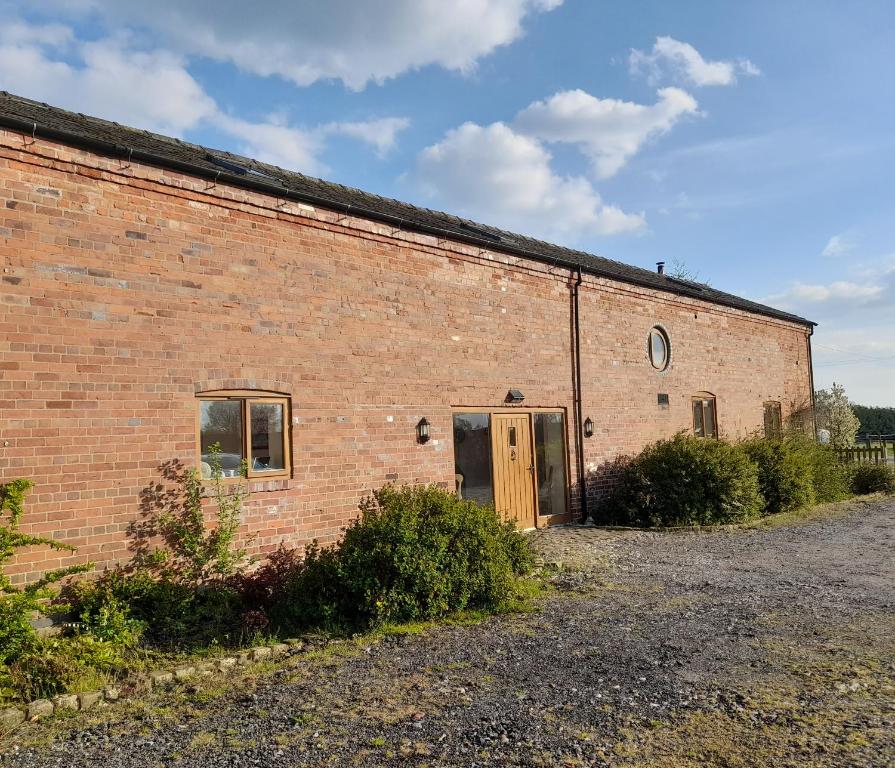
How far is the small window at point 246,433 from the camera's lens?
25.6ft

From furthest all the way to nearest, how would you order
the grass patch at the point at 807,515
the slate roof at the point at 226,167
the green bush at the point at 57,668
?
the grass patch at the point at 807,515
the slate roof at the point at 226,167
the green bush at the point at 57,668

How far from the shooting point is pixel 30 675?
5.23 m

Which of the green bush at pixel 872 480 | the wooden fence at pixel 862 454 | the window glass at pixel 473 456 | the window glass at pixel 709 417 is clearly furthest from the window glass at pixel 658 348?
the wooden fence at pixel 862 454

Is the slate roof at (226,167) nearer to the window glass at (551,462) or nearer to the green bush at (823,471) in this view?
the window glass at (551,462)

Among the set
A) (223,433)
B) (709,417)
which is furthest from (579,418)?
(223,433)

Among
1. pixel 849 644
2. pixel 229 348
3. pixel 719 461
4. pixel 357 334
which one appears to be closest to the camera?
pixel 849 644

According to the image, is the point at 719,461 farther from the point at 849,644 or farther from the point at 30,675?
the point at 30,675

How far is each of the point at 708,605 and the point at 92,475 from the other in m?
6.30

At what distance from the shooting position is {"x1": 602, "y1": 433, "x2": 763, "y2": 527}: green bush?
1265cm

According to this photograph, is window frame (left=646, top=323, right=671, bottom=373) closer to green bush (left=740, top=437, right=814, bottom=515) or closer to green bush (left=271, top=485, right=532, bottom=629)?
green bush (left=740, top=437, right=814, bottom=515)

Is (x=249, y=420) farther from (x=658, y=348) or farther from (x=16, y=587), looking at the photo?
(x=658, y=348)

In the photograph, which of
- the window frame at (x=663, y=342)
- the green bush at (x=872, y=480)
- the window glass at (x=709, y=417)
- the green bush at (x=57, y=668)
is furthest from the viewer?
the green bush at (x=872, y=480)

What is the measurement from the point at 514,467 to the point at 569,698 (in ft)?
23.0

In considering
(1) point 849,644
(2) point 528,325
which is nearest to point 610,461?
(2) point 528,325
